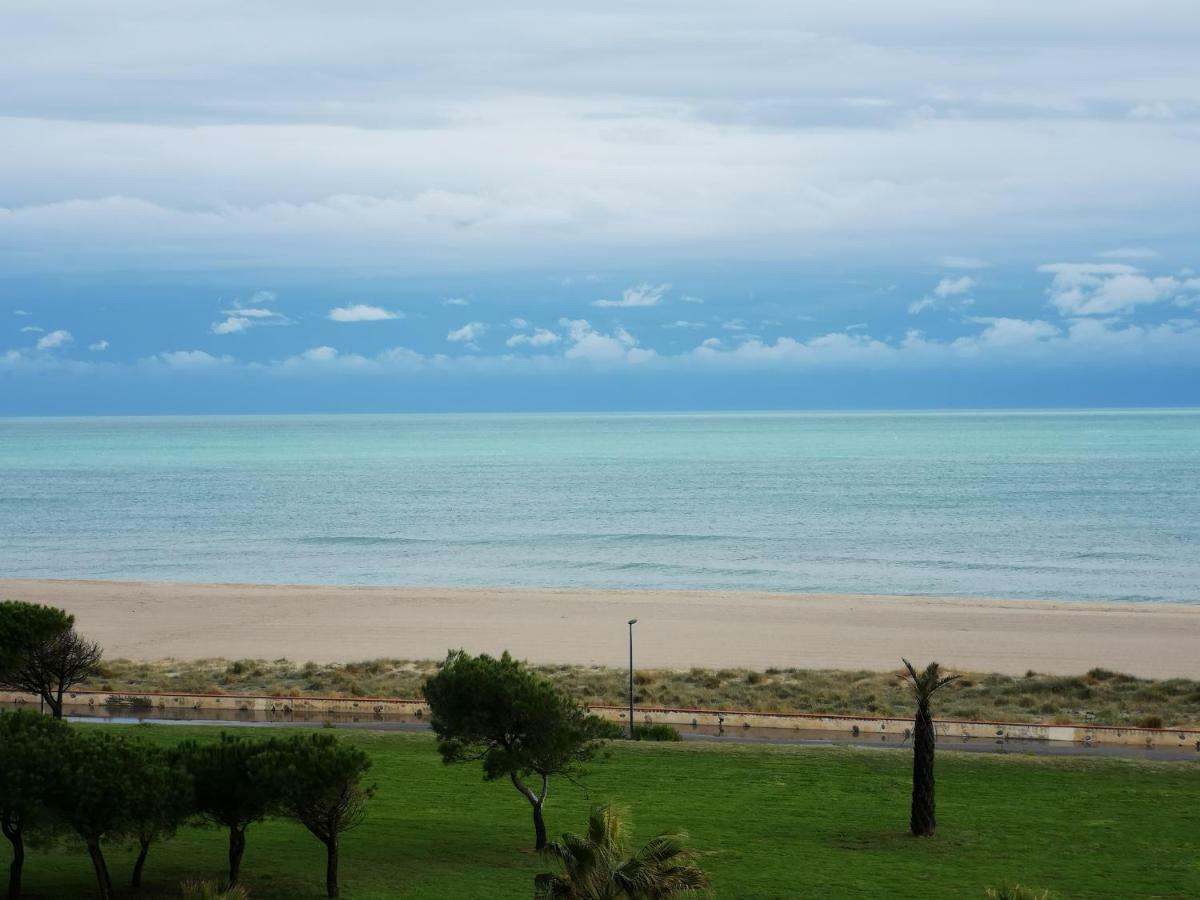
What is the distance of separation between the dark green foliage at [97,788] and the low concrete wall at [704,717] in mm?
19513

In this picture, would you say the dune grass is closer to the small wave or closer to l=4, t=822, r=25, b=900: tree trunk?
l=4, t=822, r=25, b=900: tree trunk

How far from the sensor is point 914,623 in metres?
61.4

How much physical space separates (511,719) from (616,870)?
8582 millimetres

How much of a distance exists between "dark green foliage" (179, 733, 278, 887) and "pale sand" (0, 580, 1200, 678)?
31.7m

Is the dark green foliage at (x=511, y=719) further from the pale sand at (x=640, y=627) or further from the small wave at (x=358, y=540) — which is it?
the small wave at (x=358, y=540)

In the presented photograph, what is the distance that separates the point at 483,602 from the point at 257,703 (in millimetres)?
32272

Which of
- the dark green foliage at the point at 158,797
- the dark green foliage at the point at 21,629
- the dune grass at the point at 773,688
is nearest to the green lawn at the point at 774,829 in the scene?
the dark green foliage at the point at 158,797

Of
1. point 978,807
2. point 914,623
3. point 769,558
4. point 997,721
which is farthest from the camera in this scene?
point 769,558

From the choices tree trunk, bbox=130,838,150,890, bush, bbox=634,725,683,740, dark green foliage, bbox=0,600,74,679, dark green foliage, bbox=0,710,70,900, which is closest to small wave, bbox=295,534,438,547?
bush, bbox=634,725,683,740

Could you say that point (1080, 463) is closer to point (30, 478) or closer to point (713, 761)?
point (30, 478)

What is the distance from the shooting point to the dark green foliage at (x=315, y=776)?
19297mm

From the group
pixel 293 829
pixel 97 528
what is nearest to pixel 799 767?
pixel 293 829

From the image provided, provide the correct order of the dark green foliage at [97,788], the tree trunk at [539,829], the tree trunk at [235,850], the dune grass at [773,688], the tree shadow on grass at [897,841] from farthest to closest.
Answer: the dune grass at [773,688], the tree shadow on grass at [897,841], the tree trunk at [539,829], the tree trunk at [235,850], the dark green foliage at [97,788]

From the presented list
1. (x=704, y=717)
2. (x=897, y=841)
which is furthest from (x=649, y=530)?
(x=897, y=841)
